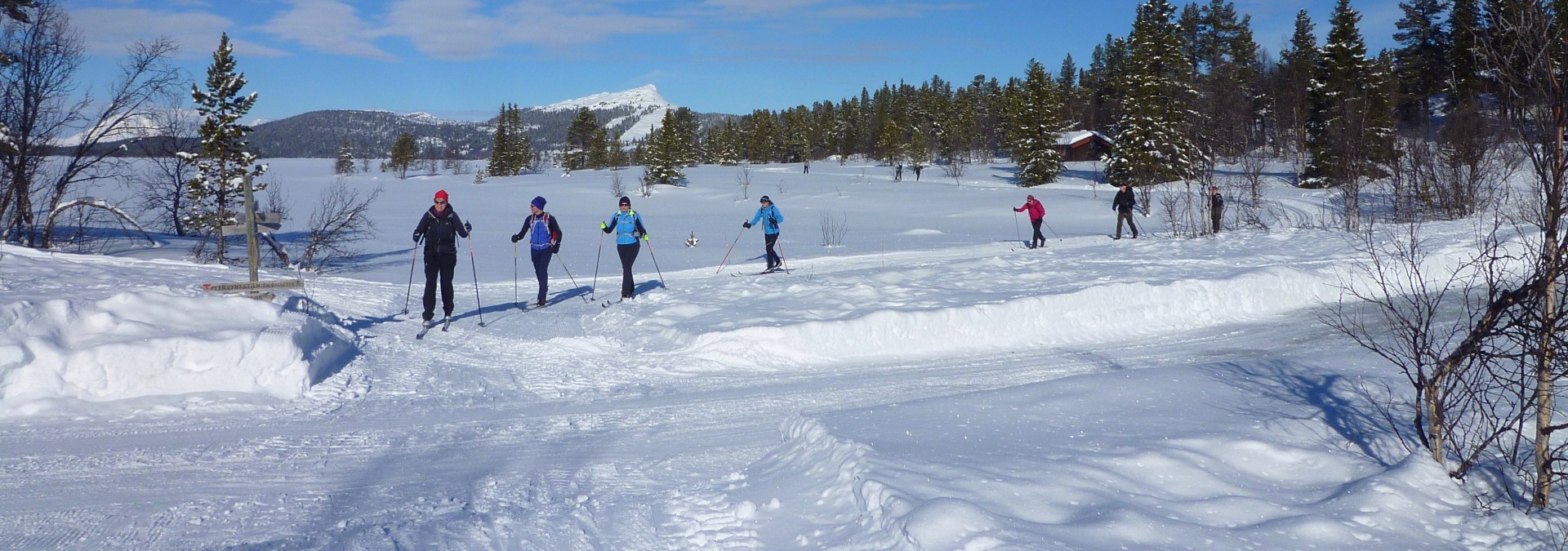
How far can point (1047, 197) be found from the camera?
43.0 metres

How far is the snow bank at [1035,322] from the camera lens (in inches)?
394

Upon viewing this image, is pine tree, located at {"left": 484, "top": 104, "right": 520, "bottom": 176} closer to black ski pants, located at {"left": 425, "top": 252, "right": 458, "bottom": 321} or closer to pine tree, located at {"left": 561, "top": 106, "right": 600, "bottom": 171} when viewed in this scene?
pine tree, located at {"left": 561, "top": 106, "right": 600, "bottom": 171}

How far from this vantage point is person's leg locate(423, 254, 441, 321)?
10469 mm

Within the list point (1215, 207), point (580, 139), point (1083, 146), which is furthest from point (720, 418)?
point (580, 139)

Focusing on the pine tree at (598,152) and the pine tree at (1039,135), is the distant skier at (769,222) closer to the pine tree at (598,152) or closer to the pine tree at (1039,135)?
the pine tree at (1039,135)

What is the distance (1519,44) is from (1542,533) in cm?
261

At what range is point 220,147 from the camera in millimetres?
29531

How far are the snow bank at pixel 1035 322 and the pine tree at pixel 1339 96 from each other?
2708 cm

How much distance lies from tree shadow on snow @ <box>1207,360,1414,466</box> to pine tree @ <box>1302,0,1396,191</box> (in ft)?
110

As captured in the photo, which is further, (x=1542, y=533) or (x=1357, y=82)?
(x=1357, y=82)

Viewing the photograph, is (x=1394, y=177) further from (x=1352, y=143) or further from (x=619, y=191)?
(x=619, y=191)

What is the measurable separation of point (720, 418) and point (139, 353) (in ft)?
16.4

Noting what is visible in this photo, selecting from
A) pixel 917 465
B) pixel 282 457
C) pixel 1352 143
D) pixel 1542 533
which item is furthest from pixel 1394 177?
pixel 282 457

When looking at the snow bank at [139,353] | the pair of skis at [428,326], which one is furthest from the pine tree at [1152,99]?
the snow bank at [139,353]
